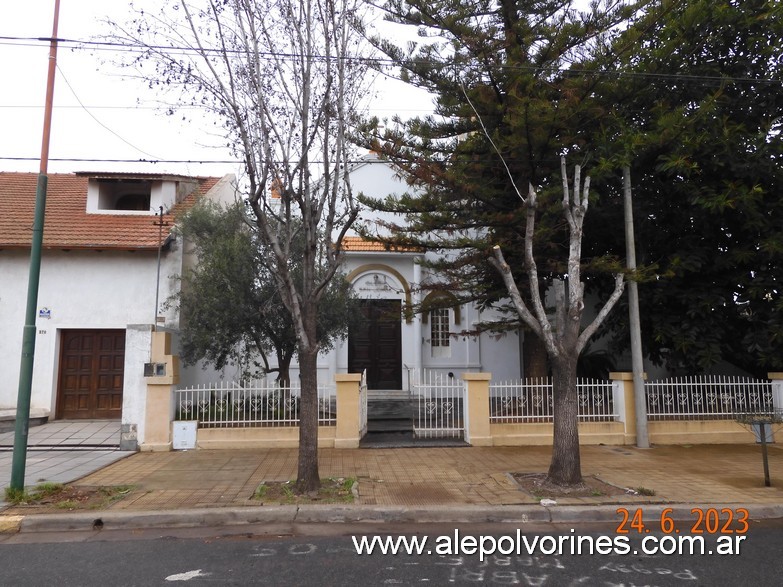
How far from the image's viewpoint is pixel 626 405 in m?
11.0

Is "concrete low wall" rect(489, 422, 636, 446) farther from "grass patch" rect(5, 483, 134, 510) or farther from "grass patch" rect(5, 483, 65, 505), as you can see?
"grass patch" rect(5, 483, 65, 505)

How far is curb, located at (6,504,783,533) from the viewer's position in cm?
629

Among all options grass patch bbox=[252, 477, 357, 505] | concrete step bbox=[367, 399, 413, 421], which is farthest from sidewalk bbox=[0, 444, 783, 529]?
concrete step bbox=[367, 399, 413, 421]

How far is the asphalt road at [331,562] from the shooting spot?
4.71 meters

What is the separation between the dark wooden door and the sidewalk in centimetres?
543

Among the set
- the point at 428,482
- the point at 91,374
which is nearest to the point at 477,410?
the point at 428,482

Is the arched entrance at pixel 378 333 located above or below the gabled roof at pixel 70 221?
below

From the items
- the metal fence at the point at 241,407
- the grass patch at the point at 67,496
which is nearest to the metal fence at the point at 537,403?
the metal fence at the point at 241,407

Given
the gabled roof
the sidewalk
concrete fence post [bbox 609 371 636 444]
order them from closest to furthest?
the sidewalk
concrete fence post [bbox 609 371 636 444]
the gabled roof

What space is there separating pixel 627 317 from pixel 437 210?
177 inches

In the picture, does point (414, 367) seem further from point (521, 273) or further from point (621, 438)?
point (621, 438)

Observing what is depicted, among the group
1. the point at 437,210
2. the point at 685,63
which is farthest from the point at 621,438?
the point at 685,63

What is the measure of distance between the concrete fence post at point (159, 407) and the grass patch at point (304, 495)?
3.37 meters

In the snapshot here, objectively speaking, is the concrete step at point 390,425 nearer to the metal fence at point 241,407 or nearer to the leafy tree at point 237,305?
the metal fence at point 241,407
